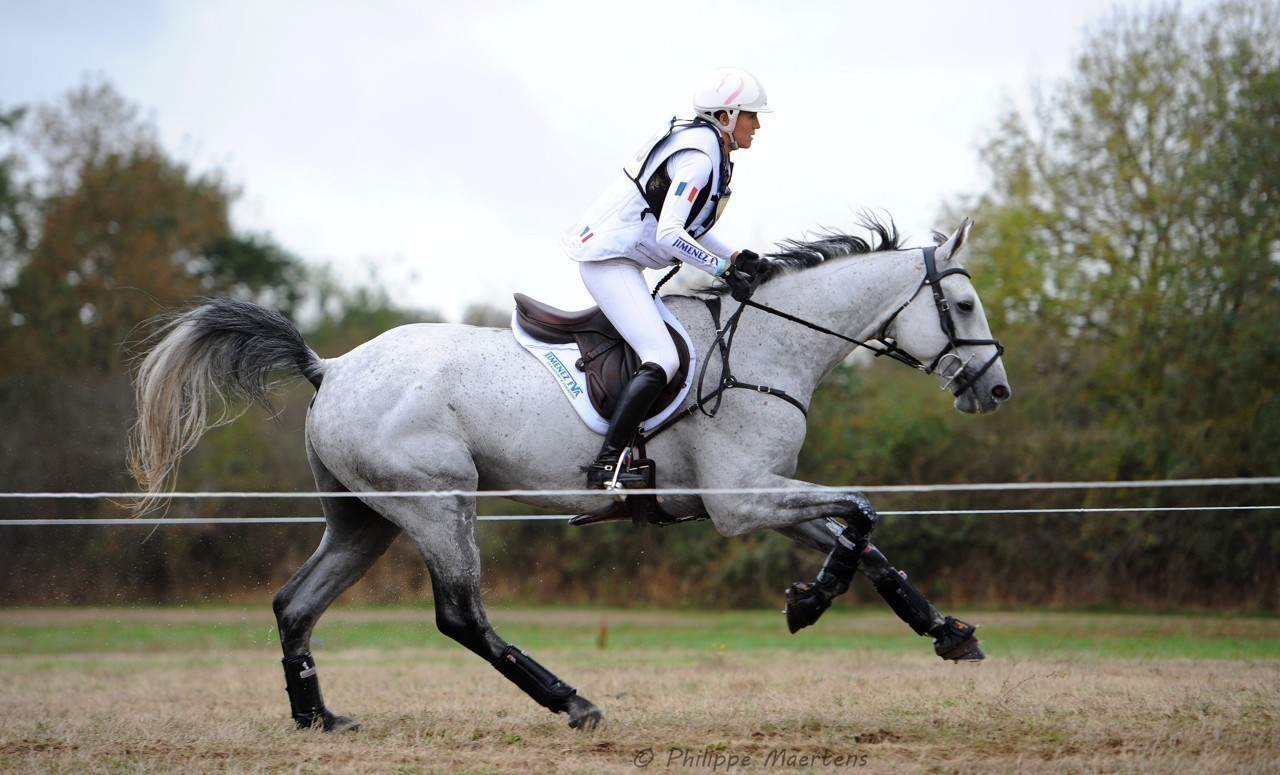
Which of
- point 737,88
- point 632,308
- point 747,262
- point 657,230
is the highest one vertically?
point 737,88

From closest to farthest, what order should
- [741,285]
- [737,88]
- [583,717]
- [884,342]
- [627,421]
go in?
[627,421]
[583,717]
[737,88]
[741,285]
[884,342]

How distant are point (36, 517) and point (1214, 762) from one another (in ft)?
67.4

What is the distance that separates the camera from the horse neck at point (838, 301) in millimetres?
6781

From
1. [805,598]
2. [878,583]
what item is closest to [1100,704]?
[878,583]

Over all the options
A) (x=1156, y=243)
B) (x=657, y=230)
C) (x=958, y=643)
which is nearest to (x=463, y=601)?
(x=657, y=230)

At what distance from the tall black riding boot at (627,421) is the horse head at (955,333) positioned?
5.32ft

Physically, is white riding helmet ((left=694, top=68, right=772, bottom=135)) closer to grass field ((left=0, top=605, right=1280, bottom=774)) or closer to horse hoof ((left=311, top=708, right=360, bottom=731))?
grass field ((left=0, top=605, right=1280, bottom=774))

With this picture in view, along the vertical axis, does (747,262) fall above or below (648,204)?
below

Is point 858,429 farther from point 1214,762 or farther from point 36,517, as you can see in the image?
point 1214,762

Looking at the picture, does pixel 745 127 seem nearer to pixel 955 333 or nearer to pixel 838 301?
pixel 838 301

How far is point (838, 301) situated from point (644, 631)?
14.5 metres

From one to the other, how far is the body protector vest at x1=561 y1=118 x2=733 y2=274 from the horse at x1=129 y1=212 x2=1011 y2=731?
46 centimetres

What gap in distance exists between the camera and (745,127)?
21.9 ft

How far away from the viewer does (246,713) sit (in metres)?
8.04
